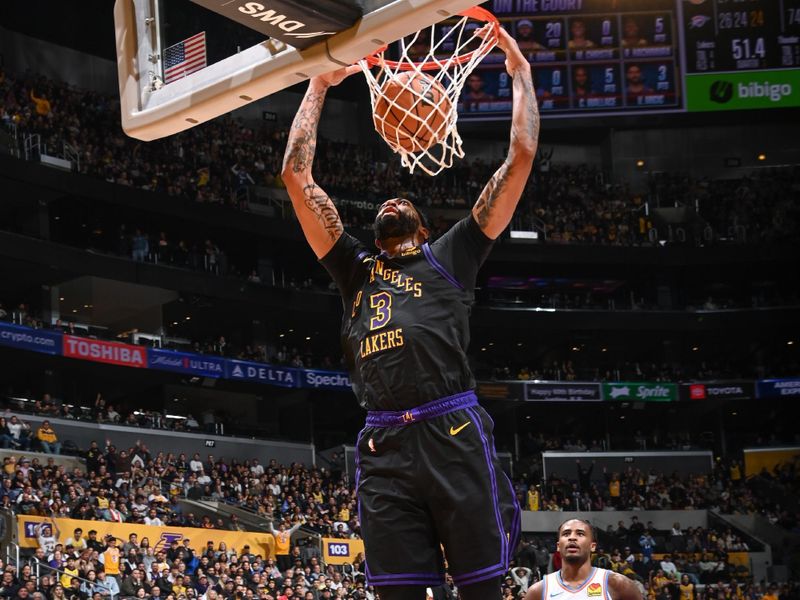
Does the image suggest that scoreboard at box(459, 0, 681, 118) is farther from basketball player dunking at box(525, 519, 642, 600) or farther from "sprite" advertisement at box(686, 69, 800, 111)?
basketball player dunking at box(525, 519, 642, 600)

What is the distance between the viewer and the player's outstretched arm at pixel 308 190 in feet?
14.0

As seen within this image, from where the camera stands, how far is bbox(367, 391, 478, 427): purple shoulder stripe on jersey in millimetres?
3777

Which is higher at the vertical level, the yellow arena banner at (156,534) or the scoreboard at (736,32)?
the scoreboard at (736,32)

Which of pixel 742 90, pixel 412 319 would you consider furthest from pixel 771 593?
pixel 412 319

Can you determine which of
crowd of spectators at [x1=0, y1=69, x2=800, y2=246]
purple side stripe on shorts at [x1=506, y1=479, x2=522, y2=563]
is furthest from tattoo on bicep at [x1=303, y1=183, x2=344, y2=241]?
crowd of spectators at [x1=0, y1=69, x2=800, y2=246]

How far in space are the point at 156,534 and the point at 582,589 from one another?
15677 millimetres

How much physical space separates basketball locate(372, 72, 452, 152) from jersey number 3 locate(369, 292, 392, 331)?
3.02 ft

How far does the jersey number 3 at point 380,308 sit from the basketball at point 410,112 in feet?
3.02

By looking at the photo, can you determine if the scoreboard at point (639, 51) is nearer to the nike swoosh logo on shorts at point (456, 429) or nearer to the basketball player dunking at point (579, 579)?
the basketball player dunking at point (579, 579)

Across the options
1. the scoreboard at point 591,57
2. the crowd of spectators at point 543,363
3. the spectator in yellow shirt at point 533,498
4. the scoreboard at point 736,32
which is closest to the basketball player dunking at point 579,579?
the crowd of spectators at point 543,363

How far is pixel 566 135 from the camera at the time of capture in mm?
42719

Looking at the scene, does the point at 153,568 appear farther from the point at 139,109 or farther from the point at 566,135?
the point at 566,135

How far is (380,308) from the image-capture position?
398 centimetres

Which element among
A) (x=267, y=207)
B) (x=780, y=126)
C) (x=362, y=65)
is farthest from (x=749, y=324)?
(x=362, y=65)
